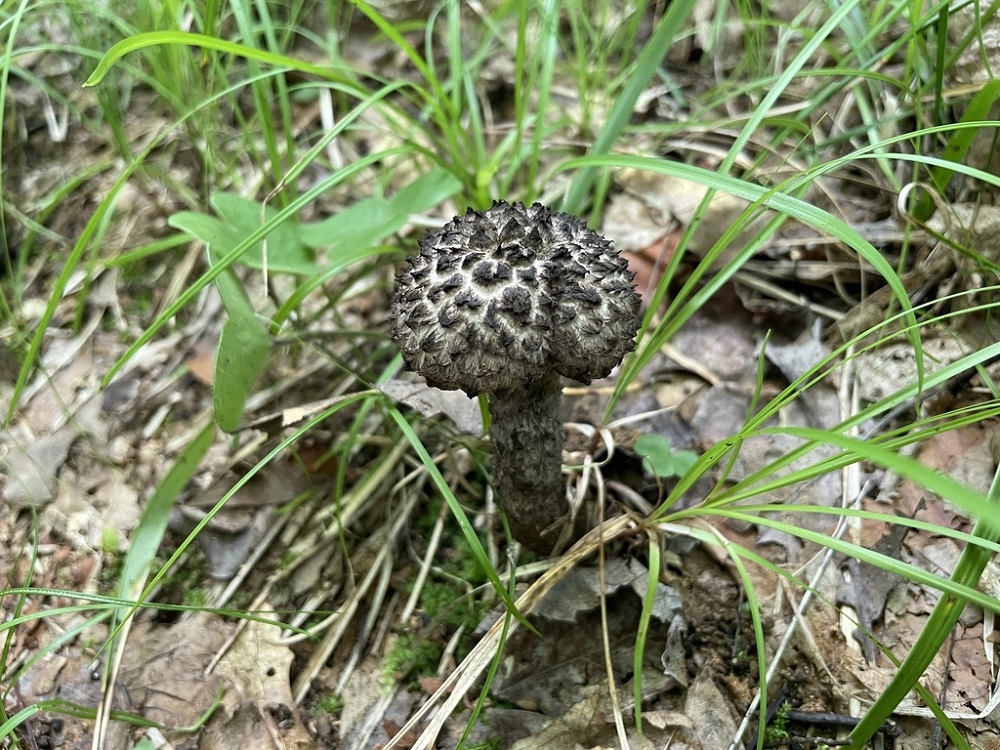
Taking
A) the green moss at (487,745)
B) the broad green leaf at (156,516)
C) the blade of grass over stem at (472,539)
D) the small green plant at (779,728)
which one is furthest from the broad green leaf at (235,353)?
the small green plant at (779,728)

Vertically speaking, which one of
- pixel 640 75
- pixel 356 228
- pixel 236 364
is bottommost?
pixel 236 364

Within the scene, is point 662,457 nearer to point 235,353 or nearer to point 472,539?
point 472,539

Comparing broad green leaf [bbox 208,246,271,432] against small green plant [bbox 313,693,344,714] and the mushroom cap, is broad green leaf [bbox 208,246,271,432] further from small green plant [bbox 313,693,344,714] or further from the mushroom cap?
small green plant [bbox 313,693,344,714]

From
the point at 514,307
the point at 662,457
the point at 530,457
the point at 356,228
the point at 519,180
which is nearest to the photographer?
the point at 514,307

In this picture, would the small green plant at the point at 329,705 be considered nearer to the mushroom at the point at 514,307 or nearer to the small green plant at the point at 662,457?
the mushroom at the point at 514,307

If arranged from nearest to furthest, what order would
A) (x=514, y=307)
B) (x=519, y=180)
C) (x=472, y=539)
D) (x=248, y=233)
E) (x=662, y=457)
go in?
(x=514, y=307) → (x=472, y=539) → (x=662, y=457) → (x=248, y=233) → (x=519, y=180)

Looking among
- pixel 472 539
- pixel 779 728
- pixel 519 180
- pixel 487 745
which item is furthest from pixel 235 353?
pixel 779 728

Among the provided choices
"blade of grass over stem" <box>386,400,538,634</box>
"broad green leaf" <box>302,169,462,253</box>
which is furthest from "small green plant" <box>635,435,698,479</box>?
"broad green leaf" <box>302,169,462,253</box>

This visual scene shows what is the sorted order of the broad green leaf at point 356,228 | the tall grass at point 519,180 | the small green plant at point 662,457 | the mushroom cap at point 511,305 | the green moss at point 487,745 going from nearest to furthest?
the mushroom cap at point 511,305 → the tall grass at point 519,180 → the green moss at point 487,745 → the small green plant at point 662,457 → the broad green leaf at point 356,228

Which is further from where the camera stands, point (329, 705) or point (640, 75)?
point (640, 75)

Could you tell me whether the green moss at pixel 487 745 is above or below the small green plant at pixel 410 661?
below
